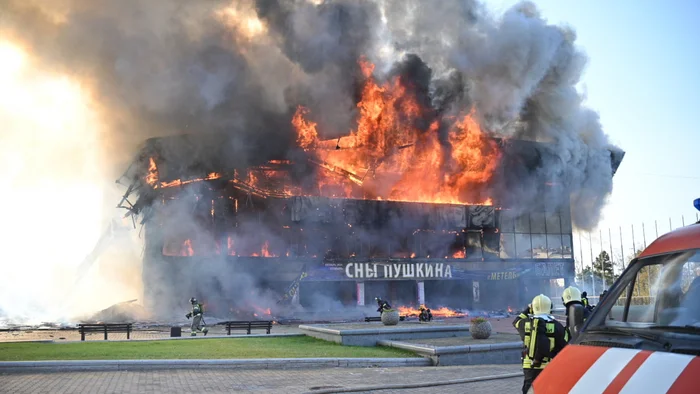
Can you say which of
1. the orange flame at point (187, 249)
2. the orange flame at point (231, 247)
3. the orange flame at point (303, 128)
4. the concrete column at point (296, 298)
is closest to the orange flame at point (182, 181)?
the orange flame at point (187, 249)

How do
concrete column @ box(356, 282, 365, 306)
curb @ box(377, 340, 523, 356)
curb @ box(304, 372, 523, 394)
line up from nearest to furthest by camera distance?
curb @ box(304, 372, 523, 394) → curb @ box(377, 340, 523, 356) → concrete column @ box(356, 282, 365, 306)

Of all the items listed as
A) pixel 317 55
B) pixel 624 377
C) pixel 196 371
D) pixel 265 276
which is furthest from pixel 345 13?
pixel 624 377

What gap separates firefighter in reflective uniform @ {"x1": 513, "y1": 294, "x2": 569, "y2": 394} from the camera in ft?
19.9

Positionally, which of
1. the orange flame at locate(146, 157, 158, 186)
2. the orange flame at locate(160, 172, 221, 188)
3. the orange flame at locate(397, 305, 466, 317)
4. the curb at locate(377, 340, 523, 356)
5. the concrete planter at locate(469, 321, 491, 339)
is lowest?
the orange flame at locate(397, 305, 466, 317)

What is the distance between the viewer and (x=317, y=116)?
44844 mm

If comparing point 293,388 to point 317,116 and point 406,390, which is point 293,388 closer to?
point 406,390

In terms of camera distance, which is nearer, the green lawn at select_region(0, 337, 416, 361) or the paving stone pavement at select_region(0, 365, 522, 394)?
the paving stone pavement at select_region(0, 365, 522, 394)

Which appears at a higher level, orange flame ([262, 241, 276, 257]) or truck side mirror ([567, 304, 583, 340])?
orange flame ([262, 241, 276, 257])

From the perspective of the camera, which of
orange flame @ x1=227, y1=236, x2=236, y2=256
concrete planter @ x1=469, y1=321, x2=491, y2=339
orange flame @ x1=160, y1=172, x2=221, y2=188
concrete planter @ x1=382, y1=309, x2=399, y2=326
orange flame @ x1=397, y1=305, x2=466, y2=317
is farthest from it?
orange flame @ x1=397, y1=305, x2=466, y2=317

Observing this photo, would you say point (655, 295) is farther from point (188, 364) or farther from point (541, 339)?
point (188, 364)

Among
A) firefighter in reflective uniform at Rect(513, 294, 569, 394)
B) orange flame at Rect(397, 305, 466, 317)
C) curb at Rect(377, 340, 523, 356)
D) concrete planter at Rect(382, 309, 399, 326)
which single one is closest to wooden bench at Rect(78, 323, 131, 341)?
concrete planter at Rect(382, 309, 399, 326)

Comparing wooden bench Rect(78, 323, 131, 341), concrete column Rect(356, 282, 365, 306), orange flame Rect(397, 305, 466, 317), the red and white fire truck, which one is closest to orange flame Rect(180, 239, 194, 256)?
concrete column Rect(356, 282, 365, 306)

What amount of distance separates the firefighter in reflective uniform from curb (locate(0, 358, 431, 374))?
26.3 feet

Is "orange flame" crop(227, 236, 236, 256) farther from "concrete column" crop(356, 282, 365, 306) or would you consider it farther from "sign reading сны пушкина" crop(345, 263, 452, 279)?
"concrete column" crop(356, 282, 365, 306)
